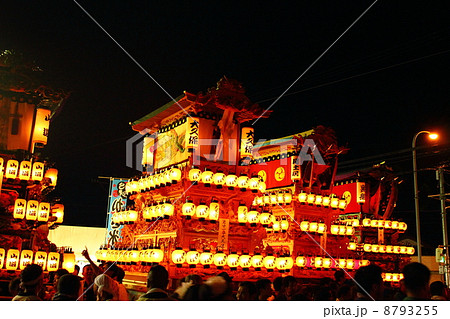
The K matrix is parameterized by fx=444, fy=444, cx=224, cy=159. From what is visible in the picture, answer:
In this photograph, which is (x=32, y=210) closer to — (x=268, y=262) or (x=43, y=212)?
(x=43, y=212)

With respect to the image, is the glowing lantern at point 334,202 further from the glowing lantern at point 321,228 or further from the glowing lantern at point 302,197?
the glowing lantern at point 302,197

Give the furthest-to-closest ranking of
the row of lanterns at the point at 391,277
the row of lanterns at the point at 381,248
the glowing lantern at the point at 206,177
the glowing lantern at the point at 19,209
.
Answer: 1. the row of lanterns at the point at 381,248
2. the row of lanterns at the point at 391,277
3. the glowing lantern at the point at 206,177
4. the glowing lantern at the point at 19,209

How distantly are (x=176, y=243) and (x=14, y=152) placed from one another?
6849 millimetres

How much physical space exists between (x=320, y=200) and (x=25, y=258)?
528 inches

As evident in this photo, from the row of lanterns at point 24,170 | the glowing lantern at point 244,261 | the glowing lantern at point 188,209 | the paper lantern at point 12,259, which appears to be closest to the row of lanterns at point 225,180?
the glowing lantern at point 188,209

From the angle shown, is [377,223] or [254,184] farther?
[377,223]

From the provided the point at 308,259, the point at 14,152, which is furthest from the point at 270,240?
the point at 14,152

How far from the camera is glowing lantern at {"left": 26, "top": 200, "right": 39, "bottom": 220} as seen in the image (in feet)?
50.4

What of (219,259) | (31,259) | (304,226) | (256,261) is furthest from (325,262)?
(31,259)

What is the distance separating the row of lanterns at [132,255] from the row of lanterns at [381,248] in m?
11.6

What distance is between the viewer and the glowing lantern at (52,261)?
1495 centimetres

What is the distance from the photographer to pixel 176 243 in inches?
644

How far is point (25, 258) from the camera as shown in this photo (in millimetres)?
14438

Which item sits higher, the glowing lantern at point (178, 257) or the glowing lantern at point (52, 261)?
the glowing lantern at point (178, 257)
